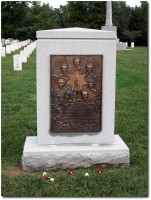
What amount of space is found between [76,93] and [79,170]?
96cm

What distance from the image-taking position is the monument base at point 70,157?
4875 mm

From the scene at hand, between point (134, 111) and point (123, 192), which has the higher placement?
point (134, 111)

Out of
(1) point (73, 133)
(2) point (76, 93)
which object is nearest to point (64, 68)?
(2) point (76, 93)

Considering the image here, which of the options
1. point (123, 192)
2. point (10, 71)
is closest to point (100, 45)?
point (123, 192)

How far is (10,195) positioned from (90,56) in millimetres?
1905

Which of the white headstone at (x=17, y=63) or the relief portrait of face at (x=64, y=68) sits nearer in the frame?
the relief portrait of face at (x=64, y=68)

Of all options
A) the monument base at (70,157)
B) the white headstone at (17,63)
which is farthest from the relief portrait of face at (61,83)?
the white headstone at (17,63)

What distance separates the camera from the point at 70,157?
4.91 m

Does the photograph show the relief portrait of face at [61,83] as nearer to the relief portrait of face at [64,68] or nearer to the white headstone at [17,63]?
the relief portrait of face at [64,68]

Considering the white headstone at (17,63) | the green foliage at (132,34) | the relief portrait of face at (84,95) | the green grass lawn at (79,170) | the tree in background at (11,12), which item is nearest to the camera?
the green grass lawn at (79,170)

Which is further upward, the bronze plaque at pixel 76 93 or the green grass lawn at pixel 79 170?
the bronze plaque at pixel 76 93

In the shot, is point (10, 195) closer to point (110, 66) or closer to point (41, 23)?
point (110, 66)

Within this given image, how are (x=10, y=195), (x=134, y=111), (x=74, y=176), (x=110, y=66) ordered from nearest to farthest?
(x=10, y=195) → (x=74, y=176) → (x=110, y=66) → (x=134, y=111)

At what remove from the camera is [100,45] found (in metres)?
4.88
